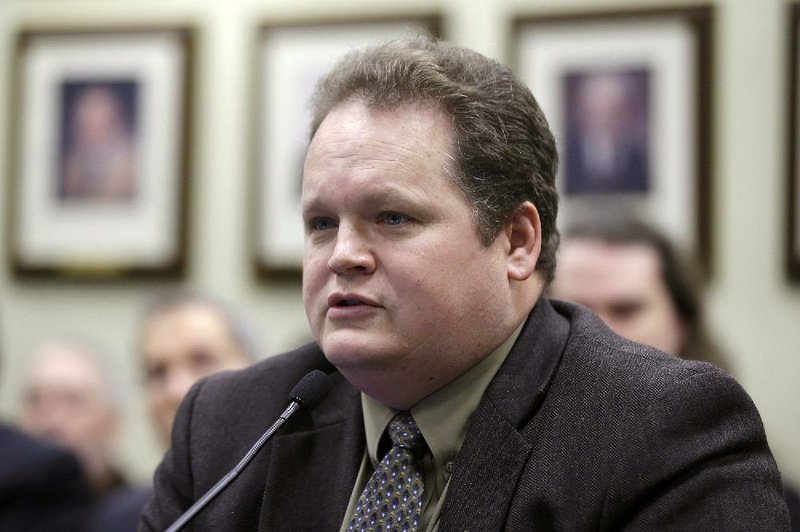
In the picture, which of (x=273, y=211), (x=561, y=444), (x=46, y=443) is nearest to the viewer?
(x=561, y=444)

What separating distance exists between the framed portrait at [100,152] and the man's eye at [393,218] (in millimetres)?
2671

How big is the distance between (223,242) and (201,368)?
0.92 metres

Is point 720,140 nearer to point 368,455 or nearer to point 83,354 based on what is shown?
point 368,455

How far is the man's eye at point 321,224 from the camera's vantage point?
1873 millimetres

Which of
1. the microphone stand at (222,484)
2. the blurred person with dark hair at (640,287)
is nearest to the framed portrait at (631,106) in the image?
the blurred person with dark hair at (640,287)

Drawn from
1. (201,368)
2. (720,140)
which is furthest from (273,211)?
(720,140)

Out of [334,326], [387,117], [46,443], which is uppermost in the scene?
[387,117]

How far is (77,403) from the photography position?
454 cm

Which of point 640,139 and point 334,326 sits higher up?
point 640,139

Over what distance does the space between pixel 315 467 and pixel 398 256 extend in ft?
1.55

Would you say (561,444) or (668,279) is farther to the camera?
(668,279)

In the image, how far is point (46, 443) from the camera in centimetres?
340

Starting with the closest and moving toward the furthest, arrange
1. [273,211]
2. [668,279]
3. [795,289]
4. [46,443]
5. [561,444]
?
[561,444]
[668,279]
[46,443]
[795,289]
[273,211]

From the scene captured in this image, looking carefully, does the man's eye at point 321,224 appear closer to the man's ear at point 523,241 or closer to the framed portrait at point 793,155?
the man's ear at point 523,241
